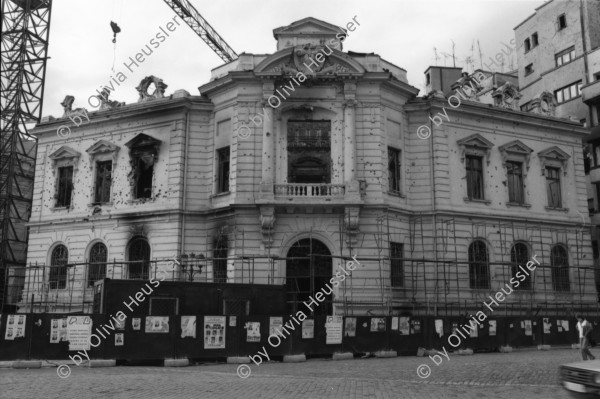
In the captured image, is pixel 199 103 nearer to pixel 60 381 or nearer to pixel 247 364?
pixel 247 364

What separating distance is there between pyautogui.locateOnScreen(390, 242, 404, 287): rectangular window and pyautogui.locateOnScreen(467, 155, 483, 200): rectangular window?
17.7 feet

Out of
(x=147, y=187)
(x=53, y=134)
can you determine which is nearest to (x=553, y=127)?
(x=147, y=187)

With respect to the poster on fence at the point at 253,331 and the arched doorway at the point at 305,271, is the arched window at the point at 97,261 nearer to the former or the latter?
the arched doorway at the point at 305,271

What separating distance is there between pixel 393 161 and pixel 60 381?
20.4 meters

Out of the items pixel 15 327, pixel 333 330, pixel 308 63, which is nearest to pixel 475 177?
pixel 308 63

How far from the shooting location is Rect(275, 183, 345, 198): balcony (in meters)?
28.4

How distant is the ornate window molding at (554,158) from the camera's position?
35250 mm

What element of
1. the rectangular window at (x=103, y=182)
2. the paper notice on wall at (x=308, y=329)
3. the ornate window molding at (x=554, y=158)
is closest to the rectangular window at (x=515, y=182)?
the ornate window molding at (x=554, y=158)

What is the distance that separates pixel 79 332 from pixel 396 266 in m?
15.8

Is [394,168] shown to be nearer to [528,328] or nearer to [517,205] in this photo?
[517,205]

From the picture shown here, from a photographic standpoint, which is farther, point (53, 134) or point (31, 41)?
point (31, 41)

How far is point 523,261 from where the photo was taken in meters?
33.6

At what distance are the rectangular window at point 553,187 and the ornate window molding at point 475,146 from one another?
4604mm

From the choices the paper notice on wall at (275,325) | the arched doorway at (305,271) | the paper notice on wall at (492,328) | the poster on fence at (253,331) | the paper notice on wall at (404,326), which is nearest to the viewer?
the poster on fence at (253,331)
